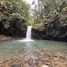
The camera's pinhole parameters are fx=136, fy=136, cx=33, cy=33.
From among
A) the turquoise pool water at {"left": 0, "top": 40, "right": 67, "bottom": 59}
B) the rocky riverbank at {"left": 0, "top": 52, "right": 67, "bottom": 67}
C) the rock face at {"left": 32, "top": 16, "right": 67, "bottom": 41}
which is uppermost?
the rock face at {"left": 32, "top": 16, "right": 67, "bottom": 41}

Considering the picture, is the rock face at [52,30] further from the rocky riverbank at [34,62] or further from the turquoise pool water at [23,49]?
the rocky riverbank at [34,62]

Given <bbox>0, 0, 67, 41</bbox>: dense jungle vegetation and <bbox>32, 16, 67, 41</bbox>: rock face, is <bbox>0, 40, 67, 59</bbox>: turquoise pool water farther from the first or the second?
<bbox>0, 0, 67, 41</bbox>: dense jungle vegetation

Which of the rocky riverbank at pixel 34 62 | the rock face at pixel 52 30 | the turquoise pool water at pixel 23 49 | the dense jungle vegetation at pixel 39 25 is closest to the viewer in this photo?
the rocky riverbank at pixel 34 62

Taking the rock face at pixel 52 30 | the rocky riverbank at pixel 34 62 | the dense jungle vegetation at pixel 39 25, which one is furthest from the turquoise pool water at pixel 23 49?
the dense jungle vegetation at pixel 39 25

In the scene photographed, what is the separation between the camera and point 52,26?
2045 cm

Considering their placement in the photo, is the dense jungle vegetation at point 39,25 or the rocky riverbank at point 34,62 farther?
the dense jungle vegetation at point 39,25

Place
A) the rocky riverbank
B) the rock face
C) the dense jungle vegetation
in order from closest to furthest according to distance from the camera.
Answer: the rocky riverbank, the rock face, the dense jungle vegetation

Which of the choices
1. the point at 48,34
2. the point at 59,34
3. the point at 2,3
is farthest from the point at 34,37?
the point at 2,3

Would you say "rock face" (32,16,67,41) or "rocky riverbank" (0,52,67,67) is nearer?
"rocky riverbank" (0,52,67,67)

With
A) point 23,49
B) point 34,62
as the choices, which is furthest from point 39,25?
point 34,62

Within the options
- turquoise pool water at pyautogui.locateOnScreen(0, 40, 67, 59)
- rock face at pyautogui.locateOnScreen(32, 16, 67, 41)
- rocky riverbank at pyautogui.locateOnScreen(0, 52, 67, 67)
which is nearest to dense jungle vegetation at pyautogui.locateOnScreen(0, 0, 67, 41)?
rock face at pyautogui.locateOnScreen(32, 16, 67, 41)

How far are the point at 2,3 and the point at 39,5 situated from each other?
1193 centimetres

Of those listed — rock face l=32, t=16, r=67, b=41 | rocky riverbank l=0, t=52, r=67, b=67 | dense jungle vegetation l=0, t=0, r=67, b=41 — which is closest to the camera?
rocky riverbank l=0, t=52, r=67, b=67

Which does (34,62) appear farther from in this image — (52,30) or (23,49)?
(52,30)
